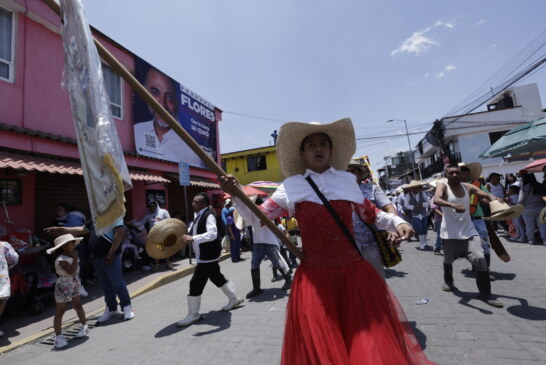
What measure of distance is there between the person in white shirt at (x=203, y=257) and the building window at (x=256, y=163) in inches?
891

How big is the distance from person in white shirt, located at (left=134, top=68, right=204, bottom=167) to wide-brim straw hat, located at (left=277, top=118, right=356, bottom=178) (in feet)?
28.2

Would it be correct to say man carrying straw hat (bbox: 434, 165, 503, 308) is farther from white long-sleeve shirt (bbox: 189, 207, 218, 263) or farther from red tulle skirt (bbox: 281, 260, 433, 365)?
white long-sleeve shirt (bbox: 189, 207, 218, 263)

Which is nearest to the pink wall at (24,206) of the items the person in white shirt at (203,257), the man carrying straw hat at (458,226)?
the person in white shirt at (203,257)

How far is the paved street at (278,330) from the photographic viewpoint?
2.83 metres

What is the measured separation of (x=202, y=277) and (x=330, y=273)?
3123 millimetres

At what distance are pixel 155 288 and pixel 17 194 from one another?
3.59 m

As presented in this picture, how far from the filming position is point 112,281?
473 cm

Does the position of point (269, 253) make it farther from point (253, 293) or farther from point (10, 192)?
point (10, 192)

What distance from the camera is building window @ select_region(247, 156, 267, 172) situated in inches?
1076

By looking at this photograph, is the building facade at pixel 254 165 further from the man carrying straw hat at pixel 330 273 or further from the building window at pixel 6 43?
the man carrying straw hat at pixel 330 273

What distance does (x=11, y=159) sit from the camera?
5570mm

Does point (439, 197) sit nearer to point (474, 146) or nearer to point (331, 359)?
point (331, 359)

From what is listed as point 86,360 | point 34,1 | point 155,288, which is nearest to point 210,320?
point 86,360

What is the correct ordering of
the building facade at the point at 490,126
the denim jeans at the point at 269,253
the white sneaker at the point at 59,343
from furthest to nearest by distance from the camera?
the building facade at the point at 490,126, the denim jeans at the point at 269,253, the white sneaker at the point at 59,343
